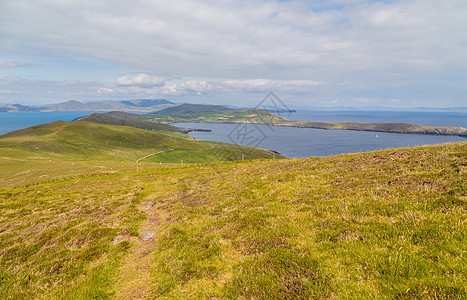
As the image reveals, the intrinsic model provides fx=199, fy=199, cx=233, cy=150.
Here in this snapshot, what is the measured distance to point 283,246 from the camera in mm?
9055

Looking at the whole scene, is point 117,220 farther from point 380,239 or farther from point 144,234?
point 380,239

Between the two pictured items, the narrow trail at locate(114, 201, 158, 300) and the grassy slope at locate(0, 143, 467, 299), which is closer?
the grassy slope at locate(0, 143, 467, 299)

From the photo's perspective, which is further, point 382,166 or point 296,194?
point 382,166

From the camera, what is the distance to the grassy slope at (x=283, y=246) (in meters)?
6.19

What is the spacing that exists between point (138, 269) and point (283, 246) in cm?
776

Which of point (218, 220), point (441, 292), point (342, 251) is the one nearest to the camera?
point (441, 292)

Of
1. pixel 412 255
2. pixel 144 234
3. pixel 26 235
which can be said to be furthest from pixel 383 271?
pixel 26 235

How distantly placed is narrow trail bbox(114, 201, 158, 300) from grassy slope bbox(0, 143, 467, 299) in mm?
75

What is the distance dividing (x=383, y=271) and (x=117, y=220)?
20.1 meters

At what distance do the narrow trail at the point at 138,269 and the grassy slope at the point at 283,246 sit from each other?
3.0 inches

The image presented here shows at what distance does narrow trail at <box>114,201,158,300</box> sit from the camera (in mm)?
8656

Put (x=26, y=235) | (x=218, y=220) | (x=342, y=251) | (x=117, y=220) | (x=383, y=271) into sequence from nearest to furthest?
(x=383, y=271), (x=342, y=251), (x=218, y=220), (x=26, y=235), (x=117, y=220)

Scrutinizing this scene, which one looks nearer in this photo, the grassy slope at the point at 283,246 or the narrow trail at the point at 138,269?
the grassy slope at the point at 283,246

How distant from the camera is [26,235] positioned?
54.5 feet
